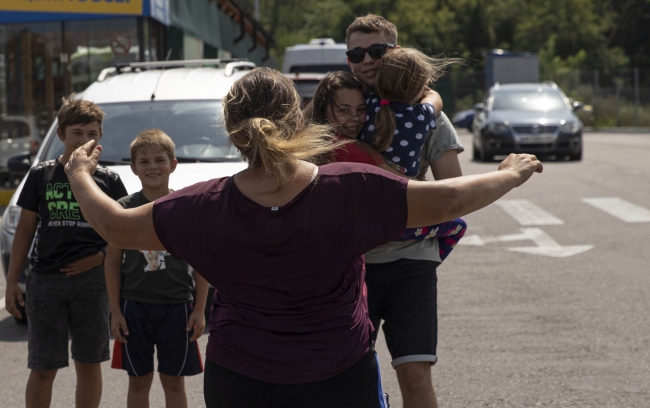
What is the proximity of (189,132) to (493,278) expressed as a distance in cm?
Answer: 300

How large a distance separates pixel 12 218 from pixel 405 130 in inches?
167

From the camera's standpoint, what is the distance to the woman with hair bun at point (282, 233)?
258cm

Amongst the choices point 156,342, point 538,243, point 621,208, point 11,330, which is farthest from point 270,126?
point 621,208

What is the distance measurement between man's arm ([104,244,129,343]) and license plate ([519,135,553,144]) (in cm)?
1743

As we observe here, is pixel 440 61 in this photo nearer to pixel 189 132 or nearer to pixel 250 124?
pixel 250 124

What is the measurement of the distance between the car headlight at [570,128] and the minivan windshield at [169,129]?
1388cm

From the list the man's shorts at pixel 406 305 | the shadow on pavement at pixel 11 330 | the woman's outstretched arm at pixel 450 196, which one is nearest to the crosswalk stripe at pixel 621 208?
the shadow on pavement at pixel 11 330

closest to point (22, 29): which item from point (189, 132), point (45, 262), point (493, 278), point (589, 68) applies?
point (189, 132)

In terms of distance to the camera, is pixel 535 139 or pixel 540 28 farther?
pixel 540 28

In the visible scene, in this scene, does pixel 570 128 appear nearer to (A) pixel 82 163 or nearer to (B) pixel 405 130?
(B) pixel 405 130

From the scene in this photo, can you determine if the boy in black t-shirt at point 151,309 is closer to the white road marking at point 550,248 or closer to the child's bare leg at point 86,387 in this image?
the child's bare leg at point 86,387

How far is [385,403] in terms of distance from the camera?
2910mm

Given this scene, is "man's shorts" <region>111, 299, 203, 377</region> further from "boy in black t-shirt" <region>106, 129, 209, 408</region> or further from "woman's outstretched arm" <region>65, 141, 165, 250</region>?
"woman's outstretched arm" <region>65, 141, 165, 250</region>

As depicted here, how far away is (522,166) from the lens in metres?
2.81
